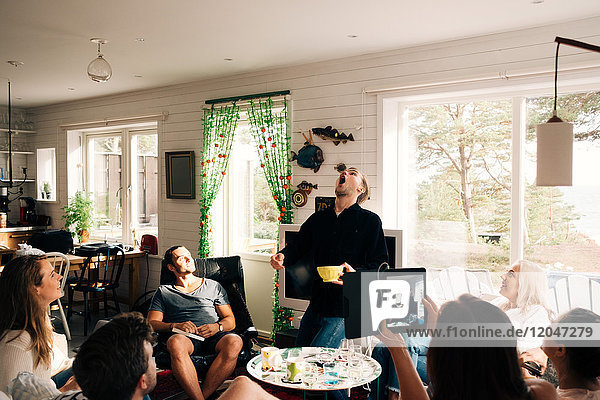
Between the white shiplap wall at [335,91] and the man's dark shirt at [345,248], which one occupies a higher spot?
the white shiplap wall at [335,91]

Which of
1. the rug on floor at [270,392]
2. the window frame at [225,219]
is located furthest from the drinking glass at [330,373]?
the window frame at [225,219]

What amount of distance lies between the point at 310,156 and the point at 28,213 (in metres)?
5.09

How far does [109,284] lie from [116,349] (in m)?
4.61

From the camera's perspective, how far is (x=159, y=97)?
6.18 meters

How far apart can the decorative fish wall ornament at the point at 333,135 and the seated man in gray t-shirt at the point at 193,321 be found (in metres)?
1.61

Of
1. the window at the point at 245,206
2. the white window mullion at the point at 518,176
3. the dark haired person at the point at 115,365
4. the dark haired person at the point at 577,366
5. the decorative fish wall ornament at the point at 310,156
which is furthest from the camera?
the window at the point at 245,206

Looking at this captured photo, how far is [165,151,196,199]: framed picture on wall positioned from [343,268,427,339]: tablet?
3.92 metres

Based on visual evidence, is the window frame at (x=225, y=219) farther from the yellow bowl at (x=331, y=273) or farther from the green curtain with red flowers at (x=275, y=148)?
the yellow bowl at (x=331, y=273)

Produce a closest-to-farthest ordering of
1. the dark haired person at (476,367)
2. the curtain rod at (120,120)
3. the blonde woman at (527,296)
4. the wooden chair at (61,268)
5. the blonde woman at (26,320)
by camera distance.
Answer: the dark haired person at (476,367), the blonde woman at (26,320), the blonde woman at (527,296), the wooden chair at (61,268), the curtain rod at (120,120)

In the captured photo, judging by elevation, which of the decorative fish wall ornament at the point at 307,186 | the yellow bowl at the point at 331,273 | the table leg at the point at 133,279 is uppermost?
the decorative fish wall ornament at the point at 307,186

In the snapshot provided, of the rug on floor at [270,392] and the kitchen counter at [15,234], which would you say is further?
the kitchen counter at [15,234]

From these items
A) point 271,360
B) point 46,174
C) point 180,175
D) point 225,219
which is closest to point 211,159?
point 180,175

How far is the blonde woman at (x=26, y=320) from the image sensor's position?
225 cm

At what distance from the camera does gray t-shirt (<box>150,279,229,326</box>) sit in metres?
4.02
